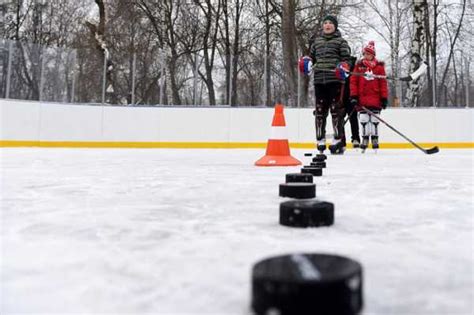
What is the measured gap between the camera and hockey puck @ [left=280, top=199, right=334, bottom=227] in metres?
1.41

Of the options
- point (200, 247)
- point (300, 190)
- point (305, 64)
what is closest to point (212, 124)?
point (305, 64)

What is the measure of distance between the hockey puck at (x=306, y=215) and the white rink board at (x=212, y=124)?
8892mm

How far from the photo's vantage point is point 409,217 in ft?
5.41

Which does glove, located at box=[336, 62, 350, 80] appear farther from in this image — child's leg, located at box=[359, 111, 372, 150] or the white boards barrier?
the white boards barrier

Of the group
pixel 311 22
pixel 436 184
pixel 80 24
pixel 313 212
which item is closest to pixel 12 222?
pixel 313 212

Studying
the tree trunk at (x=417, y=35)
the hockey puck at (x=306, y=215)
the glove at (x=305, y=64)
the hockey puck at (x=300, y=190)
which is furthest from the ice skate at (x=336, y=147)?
the tree trunk at (x=417, y=35)

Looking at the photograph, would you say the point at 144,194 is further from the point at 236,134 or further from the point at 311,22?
the point at 311,22

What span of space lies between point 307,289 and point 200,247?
607 mm

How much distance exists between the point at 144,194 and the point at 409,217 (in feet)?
4.33

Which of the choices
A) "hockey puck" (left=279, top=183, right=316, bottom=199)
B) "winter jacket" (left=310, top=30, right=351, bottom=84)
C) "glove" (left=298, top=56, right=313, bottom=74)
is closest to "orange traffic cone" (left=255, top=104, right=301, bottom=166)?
"glove" (left=298, top=56, right=313, bottom=74)

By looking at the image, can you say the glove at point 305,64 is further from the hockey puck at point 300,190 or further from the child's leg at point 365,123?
the hockey puck at point 300,190

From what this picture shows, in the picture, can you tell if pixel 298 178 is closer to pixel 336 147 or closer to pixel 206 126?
pixel 336 147

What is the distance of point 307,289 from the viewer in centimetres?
64

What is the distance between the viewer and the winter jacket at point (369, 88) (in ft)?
20.9
